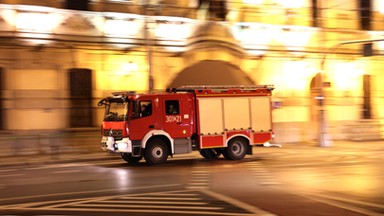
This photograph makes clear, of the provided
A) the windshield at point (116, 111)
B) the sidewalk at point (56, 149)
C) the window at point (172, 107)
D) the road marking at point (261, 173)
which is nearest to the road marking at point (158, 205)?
the road marking at point (261, 173)

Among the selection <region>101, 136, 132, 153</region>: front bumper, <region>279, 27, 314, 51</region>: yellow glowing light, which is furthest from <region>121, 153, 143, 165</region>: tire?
<region>279, 27, 314, 51</region>: yellow glowing light

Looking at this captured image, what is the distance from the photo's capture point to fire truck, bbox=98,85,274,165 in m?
18.5

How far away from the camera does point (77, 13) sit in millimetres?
23984

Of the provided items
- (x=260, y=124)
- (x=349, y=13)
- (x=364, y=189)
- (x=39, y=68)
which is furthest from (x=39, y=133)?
(x=349, y=13)

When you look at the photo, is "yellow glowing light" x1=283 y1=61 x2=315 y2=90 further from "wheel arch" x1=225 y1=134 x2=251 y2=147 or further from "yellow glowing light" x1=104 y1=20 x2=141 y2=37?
"wheel arch" x1=225 y1=134 x2=251 y2=147

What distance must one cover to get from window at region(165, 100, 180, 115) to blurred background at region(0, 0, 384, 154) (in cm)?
431

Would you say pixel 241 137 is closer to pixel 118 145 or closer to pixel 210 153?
pixel 210 153

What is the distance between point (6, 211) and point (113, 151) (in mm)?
8691

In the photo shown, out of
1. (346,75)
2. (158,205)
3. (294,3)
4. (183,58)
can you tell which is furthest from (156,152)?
(346,75)

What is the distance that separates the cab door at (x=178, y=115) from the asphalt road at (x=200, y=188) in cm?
121

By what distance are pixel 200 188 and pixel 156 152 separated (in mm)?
6357

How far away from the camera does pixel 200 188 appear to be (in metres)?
12.6

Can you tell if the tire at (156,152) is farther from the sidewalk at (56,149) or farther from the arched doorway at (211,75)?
the arched doorway at (211,75)

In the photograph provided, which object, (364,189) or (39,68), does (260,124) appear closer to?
(364,189)
